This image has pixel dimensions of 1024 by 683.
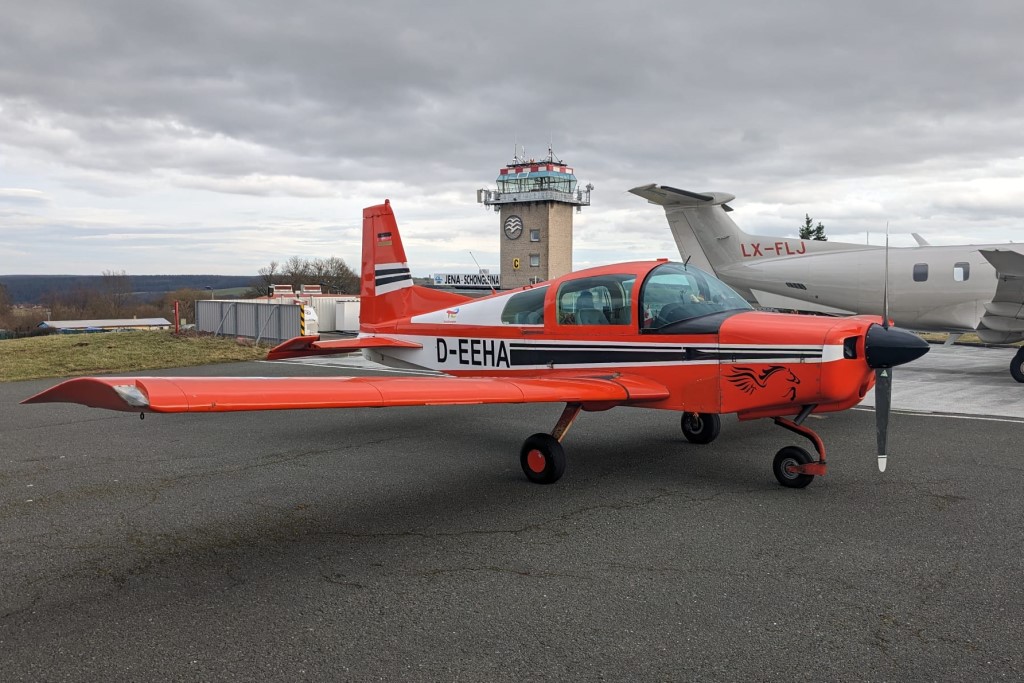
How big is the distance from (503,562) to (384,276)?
6377mm

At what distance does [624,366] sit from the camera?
680 cm

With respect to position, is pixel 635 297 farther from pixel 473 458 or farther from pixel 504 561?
pixel 504 561

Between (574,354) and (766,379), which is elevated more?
(574,354)

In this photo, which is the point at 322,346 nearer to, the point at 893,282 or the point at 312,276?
the point at 893,282

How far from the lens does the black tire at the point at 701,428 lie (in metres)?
8.15

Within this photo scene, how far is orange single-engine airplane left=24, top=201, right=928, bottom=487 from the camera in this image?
4.82 m

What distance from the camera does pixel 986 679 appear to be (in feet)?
10.4

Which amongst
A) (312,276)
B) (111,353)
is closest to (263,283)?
(312,276)

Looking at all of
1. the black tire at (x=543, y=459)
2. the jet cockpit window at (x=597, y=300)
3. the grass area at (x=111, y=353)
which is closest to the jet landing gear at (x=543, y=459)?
the black tire at (x=543, y=459)

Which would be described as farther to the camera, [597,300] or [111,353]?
[111,353]

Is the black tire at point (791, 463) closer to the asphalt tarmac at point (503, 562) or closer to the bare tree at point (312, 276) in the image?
the asphalt tarmac at point (503, 562)

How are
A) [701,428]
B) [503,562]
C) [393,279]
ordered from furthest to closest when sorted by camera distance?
1. [393,279]
2. [701,428]
3. [503,562]

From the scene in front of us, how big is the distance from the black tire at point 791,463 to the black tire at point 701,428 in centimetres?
179

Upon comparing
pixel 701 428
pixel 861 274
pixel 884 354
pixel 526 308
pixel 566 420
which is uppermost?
Result: pixel 861 274
